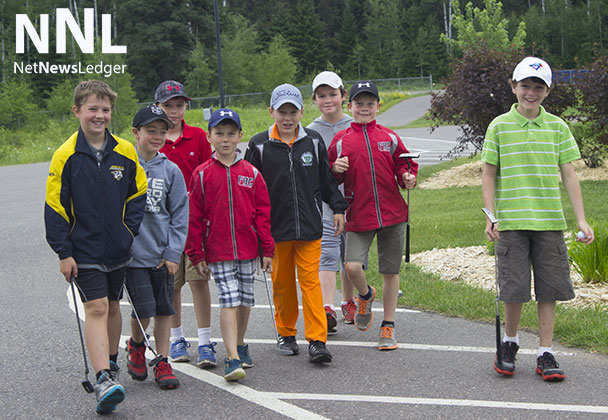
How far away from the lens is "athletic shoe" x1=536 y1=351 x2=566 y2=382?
481 cm

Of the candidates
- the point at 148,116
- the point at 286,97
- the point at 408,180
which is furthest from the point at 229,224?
the point at 408,180

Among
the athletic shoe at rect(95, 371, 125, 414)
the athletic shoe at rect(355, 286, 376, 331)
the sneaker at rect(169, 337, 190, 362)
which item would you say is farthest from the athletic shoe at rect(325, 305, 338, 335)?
the athletic shoe at rect(95, 371, 125, 414)

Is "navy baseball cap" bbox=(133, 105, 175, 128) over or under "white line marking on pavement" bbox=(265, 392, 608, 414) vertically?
over

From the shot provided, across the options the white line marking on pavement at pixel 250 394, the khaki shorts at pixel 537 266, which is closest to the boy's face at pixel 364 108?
the khaki shorts at pixel 537 266

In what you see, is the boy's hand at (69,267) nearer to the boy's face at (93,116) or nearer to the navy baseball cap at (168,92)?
the boy's face at (93,116)

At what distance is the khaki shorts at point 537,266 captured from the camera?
5.01m

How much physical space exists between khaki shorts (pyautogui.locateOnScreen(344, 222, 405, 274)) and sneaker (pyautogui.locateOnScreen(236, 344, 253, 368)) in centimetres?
114

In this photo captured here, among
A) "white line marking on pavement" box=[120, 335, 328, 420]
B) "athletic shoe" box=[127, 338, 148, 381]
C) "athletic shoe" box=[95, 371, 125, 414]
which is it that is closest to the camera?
"athletic shoe" box=[95, 371, 125, 414]

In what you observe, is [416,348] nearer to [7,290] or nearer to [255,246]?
[255,246]

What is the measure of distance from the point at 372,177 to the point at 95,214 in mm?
2239

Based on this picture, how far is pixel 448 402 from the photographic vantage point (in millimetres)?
4562

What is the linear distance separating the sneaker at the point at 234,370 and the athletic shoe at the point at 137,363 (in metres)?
0.63

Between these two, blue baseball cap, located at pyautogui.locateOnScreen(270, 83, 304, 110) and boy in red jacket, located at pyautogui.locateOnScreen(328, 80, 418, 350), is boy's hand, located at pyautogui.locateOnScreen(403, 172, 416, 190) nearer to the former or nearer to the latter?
boy in red jacket, located at pyautogui.locateOnScreen(328, 80, 418, 350)

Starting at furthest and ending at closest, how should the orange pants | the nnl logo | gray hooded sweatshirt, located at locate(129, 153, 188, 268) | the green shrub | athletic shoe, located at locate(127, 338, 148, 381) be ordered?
the nnl logo
the green shrub
the orange pants
athletic shoe, located at locate(127, 338, 148, 381)
gray hooded sweatshirt, located at locate(129, 153, 188, 268)
